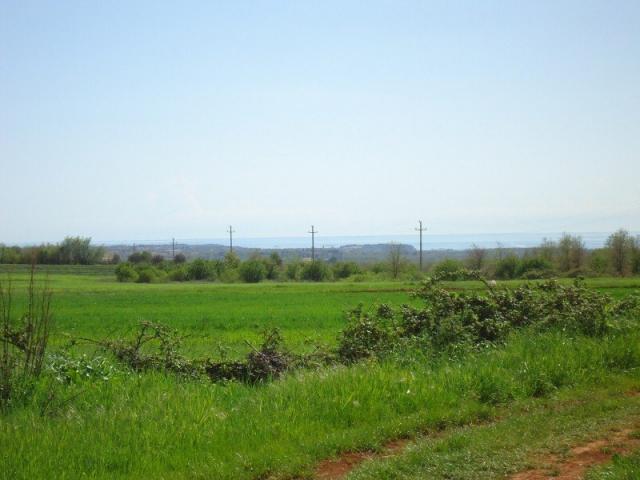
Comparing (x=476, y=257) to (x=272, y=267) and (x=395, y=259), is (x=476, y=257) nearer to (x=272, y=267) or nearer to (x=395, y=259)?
(x=395, y=259)

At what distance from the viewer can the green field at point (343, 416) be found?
6.59 m

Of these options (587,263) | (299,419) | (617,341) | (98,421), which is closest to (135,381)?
(98,421)

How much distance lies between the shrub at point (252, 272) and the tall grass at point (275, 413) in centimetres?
7219

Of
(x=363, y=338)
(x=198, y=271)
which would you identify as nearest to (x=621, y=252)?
(x=198, y=271)

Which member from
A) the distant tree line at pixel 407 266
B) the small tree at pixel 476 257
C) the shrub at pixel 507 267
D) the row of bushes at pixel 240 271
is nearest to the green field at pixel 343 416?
the distant tree line at pixel 407 266

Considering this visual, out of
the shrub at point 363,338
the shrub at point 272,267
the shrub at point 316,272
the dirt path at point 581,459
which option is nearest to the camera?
the dirt path at point 581,459

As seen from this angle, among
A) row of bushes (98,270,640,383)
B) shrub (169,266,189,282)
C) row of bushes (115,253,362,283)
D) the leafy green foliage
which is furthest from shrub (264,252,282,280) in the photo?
the leafy green foliage

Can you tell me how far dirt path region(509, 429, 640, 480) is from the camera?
6031 mm

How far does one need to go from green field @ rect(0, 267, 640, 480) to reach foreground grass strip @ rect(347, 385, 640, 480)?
0.02 m

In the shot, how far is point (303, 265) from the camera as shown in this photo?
3374 inches

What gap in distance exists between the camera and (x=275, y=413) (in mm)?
8062

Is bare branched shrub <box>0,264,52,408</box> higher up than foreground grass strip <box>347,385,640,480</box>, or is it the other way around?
bare branched shrub <box>0,264,52,408</box>

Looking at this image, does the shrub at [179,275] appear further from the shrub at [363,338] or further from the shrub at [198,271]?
the shrub at [363,338]

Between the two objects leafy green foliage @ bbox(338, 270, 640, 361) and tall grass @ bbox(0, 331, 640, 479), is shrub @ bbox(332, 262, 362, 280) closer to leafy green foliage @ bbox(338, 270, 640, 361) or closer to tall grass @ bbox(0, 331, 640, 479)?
leafy green foliage @ bbox(338, 270, 640, 361)
